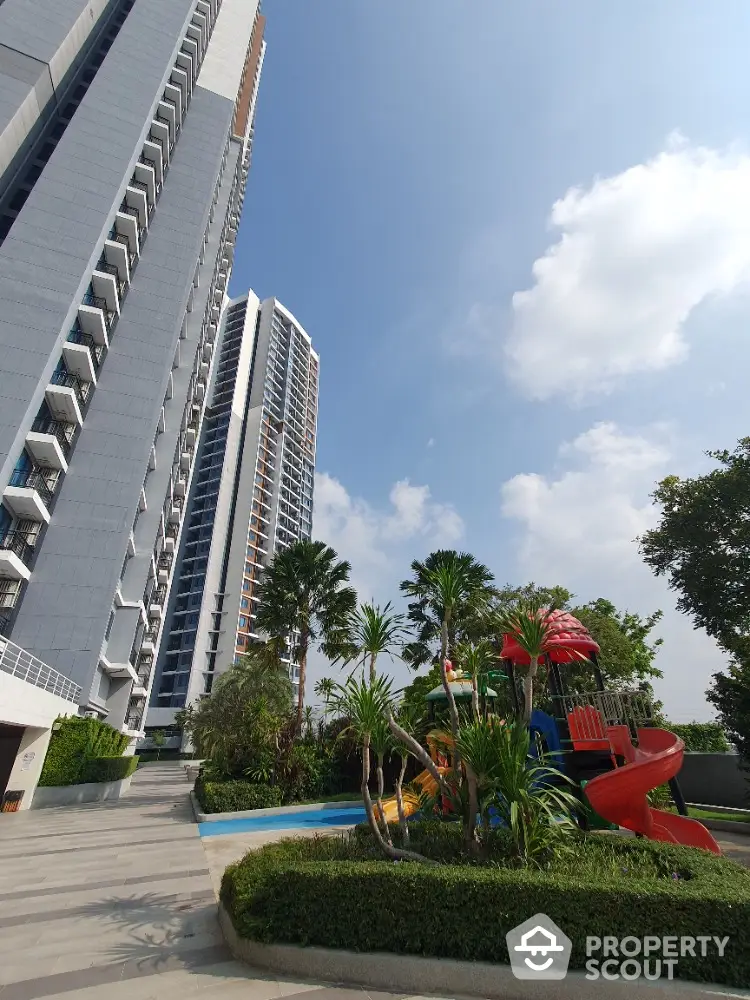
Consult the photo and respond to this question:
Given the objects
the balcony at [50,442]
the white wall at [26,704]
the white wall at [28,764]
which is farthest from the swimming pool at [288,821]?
the balcony at [50,442]

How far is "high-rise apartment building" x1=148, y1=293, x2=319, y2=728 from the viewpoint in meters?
64.1

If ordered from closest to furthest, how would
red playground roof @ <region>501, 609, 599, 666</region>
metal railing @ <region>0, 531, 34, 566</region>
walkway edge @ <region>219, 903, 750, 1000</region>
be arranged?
walkway edge @ <region>219, 903, 750, 1000</region>
red playground roof @ <region>501, 609, 599, 666</region>
metal railing @ <region>0, 531, 34, 566</region>

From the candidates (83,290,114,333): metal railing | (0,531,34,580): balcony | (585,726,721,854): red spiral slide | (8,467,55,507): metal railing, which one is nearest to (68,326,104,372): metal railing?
(83,290,114,333): metal railing

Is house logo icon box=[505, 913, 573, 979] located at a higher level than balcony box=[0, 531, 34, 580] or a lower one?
lower

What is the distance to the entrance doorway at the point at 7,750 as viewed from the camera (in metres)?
18.6

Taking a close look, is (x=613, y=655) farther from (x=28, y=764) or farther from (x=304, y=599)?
(x=28, y=764)

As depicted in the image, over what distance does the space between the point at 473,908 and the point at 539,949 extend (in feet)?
2.15

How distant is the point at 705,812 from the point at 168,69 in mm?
54396

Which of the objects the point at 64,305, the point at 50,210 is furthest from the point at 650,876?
the point at 50,210

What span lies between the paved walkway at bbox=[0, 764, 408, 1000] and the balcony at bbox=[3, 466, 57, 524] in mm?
15941

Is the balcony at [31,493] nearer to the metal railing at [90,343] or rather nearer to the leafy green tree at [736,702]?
the metal railing at [90,343]

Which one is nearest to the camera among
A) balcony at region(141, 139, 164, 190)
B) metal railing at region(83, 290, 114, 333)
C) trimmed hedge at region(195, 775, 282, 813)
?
trimmed hedge at region(195, 775, 282, 813)

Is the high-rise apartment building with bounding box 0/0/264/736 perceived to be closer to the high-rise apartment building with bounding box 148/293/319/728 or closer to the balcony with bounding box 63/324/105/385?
the balcony with bounding box 63/324/105/385

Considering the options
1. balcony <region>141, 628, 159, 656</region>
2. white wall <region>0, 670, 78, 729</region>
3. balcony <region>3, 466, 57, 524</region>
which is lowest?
white wall <region>0, 670, 78, 729</region>
